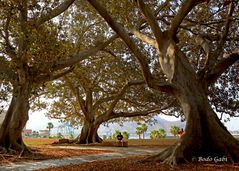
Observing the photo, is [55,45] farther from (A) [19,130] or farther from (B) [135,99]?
(B) [135,99]

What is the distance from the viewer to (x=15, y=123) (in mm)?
14812

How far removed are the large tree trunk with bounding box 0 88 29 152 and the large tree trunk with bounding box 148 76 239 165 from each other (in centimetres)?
762

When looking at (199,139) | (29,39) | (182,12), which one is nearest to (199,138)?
(199,139)

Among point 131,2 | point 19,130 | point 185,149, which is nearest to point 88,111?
point 19,130

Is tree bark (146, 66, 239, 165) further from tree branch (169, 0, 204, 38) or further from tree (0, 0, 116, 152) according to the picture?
tree (0, 0, 116, 152)

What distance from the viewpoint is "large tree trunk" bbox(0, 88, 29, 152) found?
47.9 ft

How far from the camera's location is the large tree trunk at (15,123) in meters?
14.6

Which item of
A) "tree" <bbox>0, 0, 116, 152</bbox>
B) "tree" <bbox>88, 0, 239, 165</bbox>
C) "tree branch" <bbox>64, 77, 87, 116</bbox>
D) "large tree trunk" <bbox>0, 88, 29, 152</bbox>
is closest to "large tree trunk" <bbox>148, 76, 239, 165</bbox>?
"tree" <bbox>88, 0, 239, 165</bbox>

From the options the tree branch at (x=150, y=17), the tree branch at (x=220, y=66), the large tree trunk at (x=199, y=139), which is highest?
the tree branch at (x=150, y=17)

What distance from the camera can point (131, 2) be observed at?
12875mm

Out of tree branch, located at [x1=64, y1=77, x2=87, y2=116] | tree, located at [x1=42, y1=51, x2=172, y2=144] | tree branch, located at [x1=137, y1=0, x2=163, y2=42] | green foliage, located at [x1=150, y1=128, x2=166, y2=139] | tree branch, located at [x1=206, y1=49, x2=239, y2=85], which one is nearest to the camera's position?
tree branch, located at [x1=137, y1=0, x2=163, y2=42]

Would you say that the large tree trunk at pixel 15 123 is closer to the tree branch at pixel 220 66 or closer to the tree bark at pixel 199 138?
the tree bark at pixel 199 138

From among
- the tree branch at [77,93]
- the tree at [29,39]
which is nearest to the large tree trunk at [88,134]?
the tree branch at [77,93]

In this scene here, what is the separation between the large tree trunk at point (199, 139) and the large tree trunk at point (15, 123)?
25.0 feet
